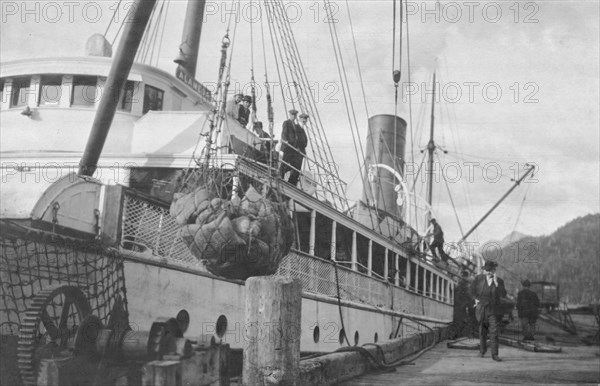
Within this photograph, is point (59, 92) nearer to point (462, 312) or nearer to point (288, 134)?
point (288, 134)

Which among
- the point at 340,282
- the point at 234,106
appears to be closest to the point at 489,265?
the point at 340,282

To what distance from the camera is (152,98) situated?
34.2 ft

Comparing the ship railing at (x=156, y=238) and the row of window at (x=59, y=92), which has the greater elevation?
the row of window at (x=59, y=92)

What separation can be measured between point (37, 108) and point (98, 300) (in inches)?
219

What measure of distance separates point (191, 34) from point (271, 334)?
9.85 metres

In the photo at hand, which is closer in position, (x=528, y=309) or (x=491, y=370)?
(x=491, y=370)

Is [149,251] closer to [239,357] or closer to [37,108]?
[239,357]

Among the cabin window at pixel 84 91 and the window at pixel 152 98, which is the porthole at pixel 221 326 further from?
the cabin window at pixel 84 91

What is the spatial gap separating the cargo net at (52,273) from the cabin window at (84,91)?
4960mm

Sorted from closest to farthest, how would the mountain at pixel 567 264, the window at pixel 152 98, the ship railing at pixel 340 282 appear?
the ship railing at pixel 340 282 → the window at pixel 152 98 → the mountain at pixel 567 264

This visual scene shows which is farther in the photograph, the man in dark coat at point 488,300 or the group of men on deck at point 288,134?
the group of men on deck at point 288,134

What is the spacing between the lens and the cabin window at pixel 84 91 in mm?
9945

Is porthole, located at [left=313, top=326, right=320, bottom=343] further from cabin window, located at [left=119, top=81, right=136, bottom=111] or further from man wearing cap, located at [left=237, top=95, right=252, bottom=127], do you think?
cabin window, located at [left=119, top=81, right=136, bottom=111]

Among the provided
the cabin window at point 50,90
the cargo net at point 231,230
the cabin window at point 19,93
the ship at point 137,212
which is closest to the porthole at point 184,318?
the ship at point 137,212
